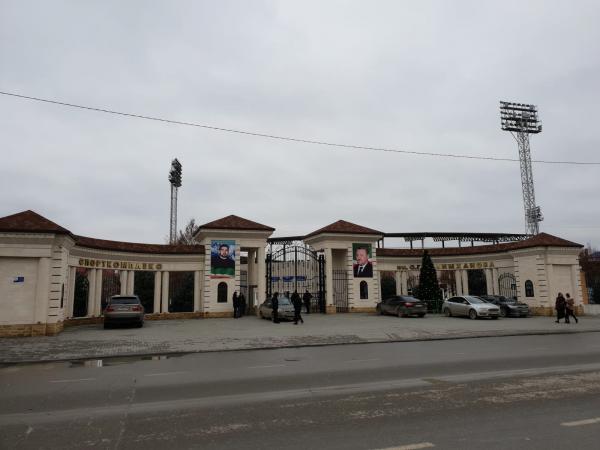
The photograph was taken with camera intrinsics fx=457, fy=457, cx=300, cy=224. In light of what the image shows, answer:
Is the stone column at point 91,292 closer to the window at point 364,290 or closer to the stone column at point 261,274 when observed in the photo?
the stone column at point 261,274

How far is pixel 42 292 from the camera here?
1902 cm

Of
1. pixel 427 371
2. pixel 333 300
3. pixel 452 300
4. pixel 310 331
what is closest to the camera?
pixel 427 371

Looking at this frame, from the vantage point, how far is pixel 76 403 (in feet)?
25.0

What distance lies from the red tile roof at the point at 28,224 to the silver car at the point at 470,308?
2204 centimetres

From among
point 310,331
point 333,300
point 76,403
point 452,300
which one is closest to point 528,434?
point 76,403

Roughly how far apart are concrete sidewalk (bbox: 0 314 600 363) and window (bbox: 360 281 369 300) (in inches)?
374

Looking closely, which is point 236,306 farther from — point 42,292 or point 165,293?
point 42,292

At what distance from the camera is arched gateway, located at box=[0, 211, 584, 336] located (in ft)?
62.2

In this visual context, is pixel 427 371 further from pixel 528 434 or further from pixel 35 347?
pixel 35 347

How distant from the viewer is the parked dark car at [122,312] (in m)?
22.0

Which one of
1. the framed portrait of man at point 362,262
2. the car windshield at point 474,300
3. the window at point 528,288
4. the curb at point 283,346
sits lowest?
the curb at point 283,346

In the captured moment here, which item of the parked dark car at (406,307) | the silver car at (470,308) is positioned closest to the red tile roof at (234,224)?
the parked dark car at (406,307)

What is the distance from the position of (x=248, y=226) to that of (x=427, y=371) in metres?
20.9

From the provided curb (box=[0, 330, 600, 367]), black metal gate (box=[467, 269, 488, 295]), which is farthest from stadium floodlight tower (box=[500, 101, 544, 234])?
curb (box=[0, 330, 600, 367])
